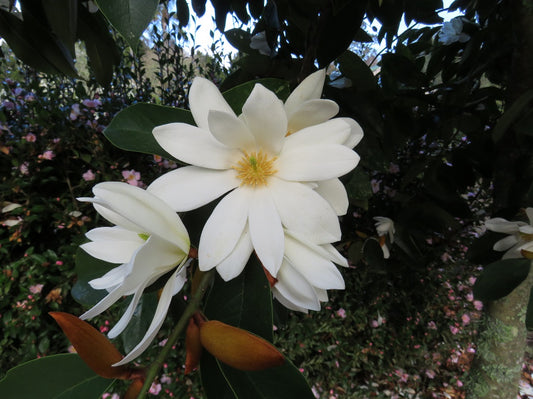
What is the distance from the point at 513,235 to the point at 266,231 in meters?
0.53

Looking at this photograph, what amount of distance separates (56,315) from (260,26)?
0.59 m

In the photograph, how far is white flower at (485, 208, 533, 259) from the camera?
503 mm

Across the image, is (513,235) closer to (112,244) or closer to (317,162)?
(317,162)

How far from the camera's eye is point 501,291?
0.50 m

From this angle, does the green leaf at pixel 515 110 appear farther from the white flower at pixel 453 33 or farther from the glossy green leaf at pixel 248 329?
the glossy green leaf at pixel 248 329

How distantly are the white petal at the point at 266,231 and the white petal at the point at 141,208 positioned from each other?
0.18ft

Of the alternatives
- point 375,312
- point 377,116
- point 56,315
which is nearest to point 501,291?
point 377,116

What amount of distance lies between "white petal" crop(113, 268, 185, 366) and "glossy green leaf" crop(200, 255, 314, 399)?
3 centimetres

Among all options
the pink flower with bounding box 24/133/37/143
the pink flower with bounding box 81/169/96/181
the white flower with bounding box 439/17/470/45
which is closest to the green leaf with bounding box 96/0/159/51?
the white flower with bounding box 439/17/470/45

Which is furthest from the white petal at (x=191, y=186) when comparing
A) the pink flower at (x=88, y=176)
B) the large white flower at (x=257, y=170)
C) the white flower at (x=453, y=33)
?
the pink flower at (x=88, y=176)

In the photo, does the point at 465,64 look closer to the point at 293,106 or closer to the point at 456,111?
the point at 456,111

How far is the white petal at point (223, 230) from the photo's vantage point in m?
0.23

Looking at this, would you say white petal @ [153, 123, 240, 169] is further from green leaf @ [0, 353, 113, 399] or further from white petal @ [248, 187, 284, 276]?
green leaf @ [0, 353, 113, 399]

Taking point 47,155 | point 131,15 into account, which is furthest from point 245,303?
point 47,155
